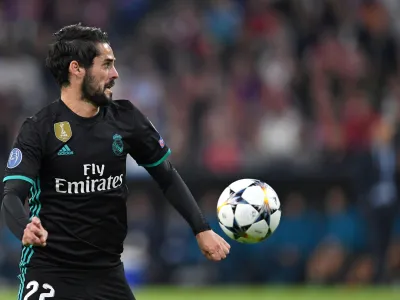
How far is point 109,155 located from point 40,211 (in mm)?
527

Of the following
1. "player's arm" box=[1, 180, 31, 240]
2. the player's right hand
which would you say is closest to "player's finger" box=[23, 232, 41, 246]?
the player's right hand

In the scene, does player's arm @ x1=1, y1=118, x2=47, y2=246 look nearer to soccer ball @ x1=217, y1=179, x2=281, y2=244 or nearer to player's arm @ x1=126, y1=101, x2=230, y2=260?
player's arm @ x1=126, y1=101, x2=230, y2=260

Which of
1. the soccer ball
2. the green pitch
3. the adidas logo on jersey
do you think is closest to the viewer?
the adidas logo on jersey

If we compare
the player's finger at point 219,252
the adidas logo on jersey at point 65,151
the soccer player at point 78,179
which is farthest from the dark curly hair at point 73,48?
the player's finger at point 219,252

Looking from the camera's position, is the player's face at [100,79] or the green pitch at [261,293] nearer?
the player's face at [100,79]

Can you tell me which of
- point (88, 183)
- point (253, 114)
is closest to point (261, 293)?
point (253, 114)

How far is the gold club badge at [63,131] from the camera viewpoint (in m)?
6.10

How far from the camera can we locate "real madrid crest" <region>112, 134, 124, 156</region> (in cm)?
628

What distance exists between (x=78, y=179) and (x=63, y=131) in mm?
296

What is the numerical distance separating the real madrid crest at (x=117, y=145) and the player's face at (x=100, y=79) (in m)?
0.22

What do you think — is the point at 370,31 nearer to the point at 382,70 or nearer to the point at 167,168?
the point at 382,70

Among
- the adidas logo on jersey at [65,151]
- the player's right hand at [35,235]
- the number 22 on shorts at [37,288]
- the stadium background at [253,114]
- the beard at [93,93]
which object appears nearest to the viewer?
the player's right hand at [35,235]

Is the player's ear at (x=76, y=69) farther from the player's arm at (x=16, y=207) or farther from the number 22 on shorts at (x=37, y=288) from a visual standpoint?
the number 22 on shorts at (x=37, y=288)

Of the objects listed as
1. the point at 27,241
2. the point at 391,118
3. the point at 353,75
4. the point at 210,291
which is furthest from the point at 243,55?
the point at 27,241
